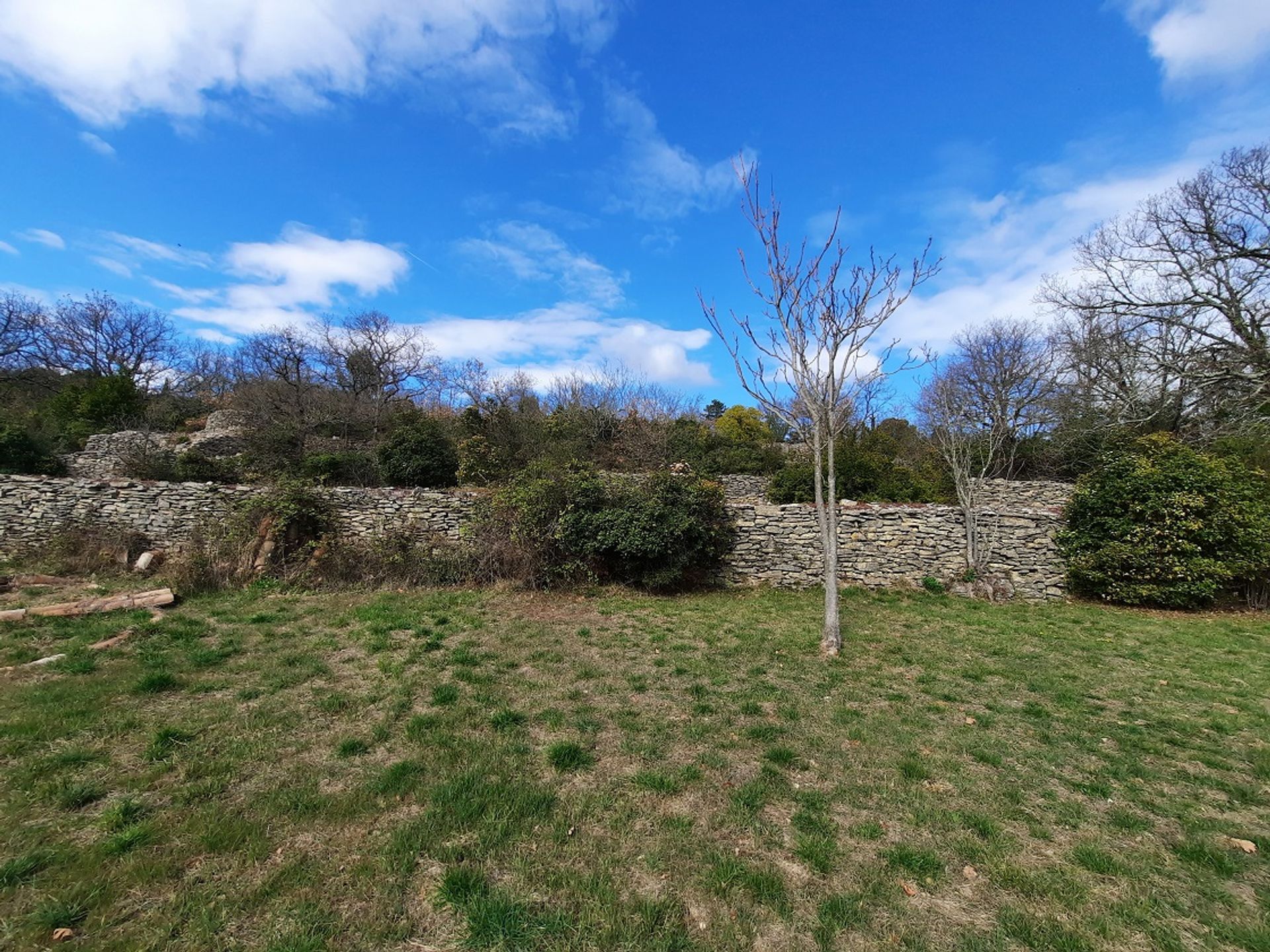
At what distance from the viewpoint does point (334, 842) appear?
2531 millimetres

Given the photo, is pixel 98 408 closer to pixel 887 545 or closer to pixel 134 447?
pixel 134 447

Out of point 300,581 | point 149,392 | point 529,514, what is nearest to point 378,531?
point 300,581

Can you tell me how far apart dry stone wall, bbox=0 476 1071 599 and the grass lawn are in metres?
3.93

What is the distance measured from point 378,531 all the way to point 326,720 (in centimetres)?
642

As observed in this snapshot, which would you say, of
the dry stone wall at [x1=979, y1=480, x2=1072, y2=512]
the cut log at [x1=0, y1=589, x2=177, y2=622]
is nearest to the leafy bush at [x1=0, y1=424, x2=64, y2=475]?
the cut log at [x1=0, y1=589, x2=177, y2=622]

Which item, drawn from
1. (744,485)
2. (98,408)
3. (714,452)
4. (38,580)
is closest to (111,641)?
(38,580)

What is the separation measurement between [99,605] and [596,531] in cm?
679

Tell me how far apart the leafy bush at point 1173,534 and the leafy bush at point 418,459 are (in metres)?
15.6

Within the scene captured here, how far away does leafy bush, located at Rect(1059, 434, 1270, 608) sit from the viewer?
27.0 ft

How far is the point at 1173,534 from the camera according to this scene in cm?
838

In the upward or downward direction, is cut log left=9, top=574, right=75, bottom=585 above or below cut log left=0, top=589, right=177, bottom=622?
above

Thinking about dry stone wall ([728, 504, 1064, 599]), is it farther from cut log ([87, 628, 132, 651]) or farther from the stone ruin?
the stone ruin

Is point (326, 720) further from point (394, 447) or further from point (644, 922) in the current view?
point (394, 447)

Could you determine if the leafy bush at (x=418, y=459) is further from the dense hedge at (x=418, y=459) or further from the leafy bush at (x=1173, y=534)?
the leafy bush at (x=1173, y=534)
